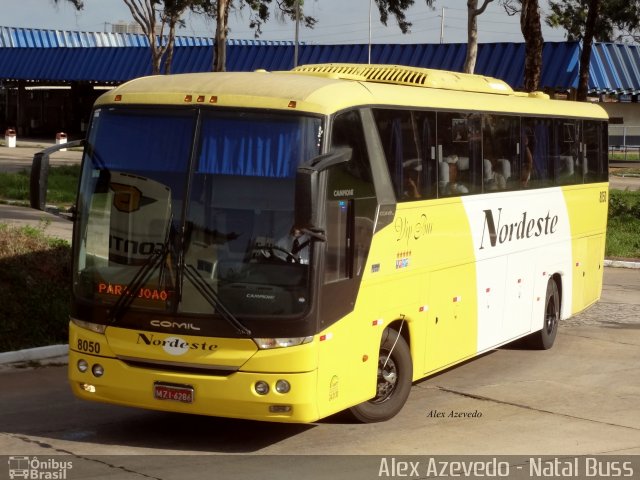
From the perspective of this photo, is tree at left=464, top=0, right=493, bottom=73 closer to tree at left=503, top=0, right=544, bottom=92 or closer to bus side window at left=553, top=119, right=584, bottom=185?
tree at left=503, top=0, right=544, bottom=92

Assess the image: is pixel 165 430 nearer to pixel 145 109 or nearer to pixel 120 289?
pixel 120 289

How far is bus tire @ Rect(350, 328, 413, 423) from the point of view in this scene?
10.8 metres

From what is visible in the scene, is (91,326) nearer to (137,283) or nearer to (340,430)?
(137,283)

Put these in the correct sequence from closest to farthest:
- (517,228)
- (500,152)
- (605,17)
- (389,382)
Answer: (389,382), (500,152), (517,228), (605,17)

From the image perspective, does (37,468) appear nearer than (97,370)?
Yes

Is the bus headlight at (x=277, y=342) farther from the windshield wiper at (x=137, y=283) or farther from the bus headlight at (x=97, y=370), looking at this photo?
the bus headlight at (x=97, y=370)

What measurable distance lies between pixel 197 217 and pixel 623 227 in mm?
22154

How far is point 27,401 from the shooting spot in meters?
11.7

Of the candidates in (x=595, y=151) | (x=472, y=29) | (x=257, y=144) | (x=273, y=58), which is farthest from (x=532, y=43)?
(x=273, y=58)

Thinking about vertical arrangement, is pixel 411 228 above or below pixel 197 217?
below

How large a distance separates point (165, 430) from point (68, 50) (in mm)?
69441

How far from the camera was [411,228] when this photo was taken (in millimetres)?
11328

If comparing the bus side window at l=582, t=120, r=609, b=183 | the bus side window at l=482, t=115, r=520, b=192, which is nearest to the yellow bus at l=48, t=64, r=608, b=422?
the bus side window at l=482, t=115, r=520, b=192

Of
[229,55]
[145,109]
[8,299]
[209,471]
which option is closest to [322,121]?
[145,109]
